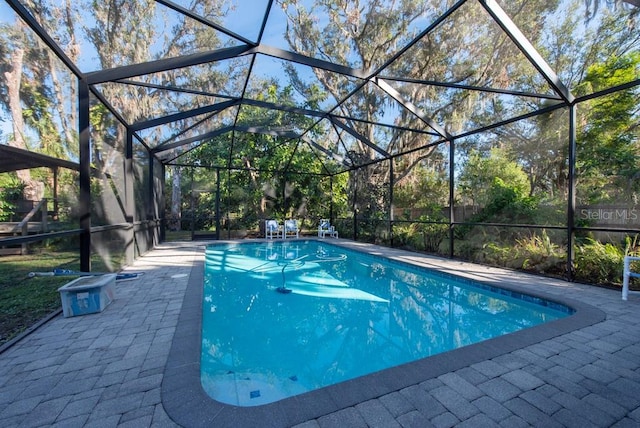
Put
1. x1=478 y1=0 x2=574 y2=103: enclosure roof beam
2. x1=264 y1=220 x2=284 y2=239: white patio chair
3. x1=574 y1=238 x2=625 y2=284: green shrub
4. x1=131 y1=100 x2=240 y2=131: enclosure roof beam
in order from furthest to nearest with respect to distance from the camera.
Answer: x1=264 y1=220 x2=284 y2=239: white patio chair, x1=131 y1=100 x2=240 y2=131: enclosure roof beam, x1=574 y1=238 x2=625 y2=284: green shrub, x1=478 y1=0 x2=574 y2=103: enclosure roof beam

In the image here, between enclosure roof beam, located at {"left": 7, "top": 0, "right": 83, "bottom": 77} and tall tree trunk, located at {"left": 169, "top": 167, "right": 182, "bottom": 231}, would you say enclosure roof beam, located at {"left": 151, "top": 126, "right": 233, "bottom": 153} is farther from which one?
enclosure roof beam, located at {"left": 7, "top": 0, "right": 83, "bottom": 77}

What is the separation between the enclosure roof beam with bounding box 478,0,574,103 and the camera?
134 inches

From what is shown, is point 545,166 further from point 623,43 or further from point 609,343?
point 609,343

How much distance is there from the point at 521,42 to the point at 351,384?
4536 millimetres

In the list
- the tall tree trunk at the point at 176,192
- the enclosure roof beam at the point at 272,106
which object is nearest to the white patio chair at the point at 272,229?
the tall tree trunk at the point at 176,192

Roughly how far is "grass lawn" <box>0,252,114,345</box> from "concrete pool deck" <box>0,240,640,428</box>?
0.36 metres

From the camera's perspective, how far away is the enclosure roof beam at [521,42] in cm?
341

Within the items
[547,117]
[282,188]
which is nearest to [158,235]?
[282,188]

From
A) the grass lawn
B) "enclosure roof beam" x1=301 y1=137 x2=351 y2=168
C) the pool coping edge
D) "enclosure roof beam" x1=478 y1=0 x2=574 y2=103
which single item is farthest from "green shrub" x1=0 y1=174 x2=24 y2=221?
"enclosure roof beam" x1=301 y1=137 x2=351 y2=168

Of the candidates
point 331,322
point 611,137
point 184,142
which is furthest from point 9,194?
point 611,137

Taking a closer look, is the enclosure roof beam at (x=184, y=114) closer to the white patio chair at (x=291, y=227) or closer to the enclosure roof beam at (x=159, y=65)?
the enclosure roof beam at (x=159, y=65)

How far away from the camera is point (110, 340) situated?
7.72ft

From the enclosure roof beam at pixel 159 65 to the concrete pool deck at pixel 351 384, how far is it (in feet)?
10.2

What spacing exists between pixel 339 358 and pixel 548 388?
1.65 meters
